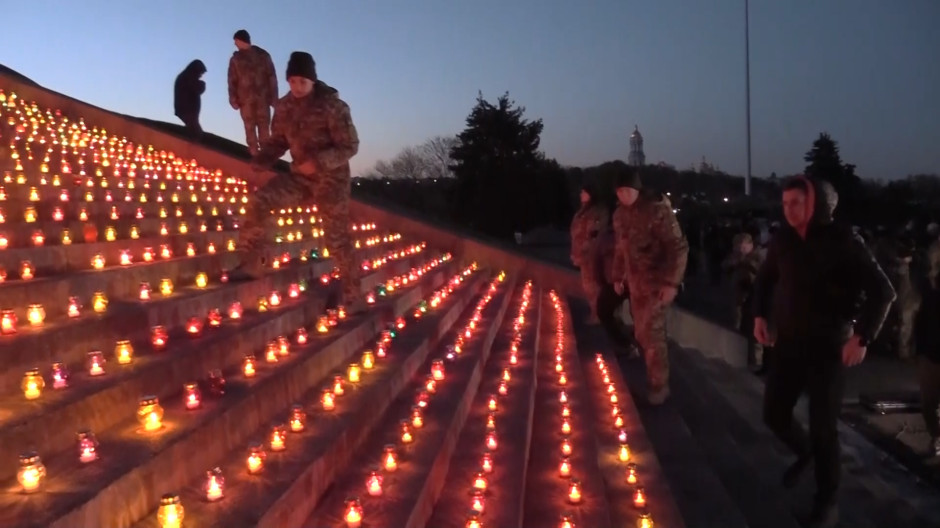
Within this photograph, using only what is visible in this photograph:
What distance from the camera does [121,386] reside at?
358 cm

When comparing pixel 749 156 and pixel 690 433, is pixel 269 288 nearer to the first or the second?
pixel 690 433

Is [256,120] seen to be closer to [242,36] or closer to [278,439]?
[242,36]

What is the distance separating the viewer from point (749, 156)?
3067 cm

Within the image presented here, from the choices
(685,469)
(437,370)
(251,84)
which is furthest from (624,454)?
(251,84)

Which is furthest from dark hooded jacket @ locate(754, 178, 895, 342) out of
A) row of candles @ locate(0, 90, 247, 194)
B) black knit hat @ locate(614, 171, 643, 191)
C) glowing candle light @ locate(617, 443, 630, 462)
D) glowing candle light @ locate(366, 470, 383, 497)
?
row of candles @ locate(0, 90, 247, 194)

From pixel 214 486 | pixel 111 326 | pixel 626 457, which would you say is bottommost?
pixel 626 457

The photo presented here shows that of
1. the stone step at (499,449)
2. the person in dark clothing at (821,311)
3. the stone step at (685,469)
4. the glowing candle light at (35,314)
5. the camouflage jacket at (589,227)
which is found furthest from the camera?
the camouflage jacket at (589,227)

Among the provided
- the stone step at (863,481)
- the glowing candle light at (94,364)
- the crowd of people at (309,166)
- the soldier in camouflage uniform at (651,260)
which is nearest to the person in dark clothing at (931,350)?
the stone step at (863,481)

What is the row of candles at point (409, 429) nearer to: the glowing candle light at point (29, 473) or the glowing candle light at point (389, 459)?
the glowing candle light at point (389, 459)

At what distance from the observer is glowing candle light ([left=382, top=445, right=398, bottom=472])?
4.02 meters

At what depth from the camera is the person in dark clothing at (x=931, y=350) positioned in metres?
6.51

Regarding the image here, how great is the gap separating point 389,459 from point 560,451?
140 cm

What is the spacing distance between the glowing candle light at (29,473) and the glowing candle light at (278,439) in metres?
1.12

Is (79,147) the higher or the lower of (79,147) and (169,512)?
the higher
